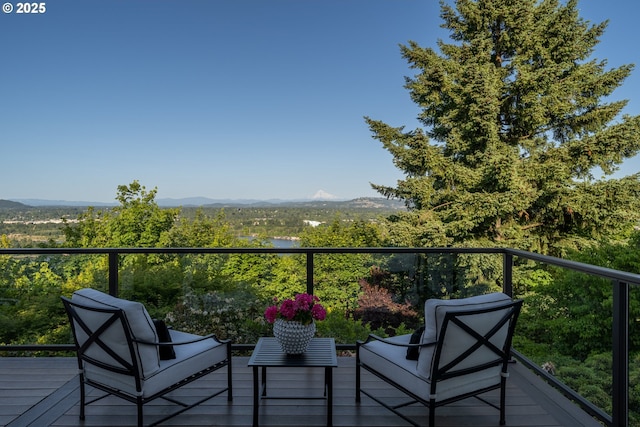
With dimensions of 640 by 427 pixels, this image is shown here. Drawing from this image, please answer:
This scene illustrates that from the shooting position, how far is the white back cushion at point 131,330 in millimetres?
2434

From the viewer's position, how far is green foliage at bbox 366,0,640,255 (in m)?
12.2

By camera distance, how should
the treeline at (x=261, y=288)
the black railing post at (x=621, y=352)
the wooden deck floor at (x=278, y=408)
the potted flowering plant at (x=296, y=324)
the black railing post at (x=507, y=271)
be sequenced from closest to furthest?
the black railing post at (x=621, y=352)
the wooden deck floor at (x=278, y=408)
the potted flowering plant at (x=296, y=324)
the black railing post at (x=507, y=271)
the treeline at (x=261, y=288)

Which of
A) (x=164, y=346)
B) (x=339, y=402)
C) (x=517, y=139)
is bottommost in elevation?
(x=339, y=402)

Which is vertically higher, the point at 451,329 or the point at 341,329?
the point at 451,329

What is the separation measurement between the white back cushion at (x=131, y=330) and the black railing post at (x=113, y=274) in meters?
1.47

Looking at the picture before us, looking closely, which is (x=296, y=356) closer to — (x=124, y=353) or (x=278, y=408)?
(x=278, y=408)

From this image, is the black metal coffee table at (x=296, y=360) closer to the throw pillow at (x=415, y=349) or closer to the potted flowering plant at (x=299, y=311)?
the potted flowering plant at (x=299, y=311)

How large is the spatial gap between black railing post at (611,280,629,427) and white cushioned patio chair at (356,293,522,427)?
1.90ft

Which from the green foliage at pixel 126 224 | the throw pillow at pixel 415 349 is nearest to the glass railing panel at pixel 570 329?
the throw pillow at pixel 415 349

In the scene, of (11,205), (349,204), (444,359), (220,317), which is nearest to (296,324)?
(444,359)

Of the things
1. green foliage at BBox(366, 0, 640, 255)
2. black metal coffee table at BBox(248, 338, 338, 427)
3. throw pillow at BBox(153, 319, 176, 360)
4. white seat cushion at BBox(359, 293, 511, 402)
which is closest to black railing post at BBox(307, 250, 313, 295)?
black metal coffee table at BBox(248, 338, 338, 427)

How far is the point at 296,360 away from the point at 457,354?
104cm

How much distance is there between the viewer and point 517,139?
13289 millimetres

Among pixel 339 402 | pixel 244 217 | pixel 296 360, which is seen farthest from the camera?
pixel 244 217
